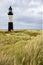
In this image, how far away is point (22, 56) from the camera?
4.29 m

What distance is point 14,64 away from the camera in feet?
14.1

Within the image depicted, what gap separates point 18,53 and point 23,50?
11cm

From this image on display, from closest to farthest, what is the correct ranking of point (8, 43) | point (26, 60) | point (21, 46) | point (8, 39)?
point (26, 60)
point (21, 46)
point (8, 43)
point (8, 39)

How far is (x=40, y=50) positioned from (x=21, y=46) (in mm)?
425

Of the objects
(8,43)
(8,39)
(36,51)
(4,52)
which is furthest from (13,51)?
(8,39)

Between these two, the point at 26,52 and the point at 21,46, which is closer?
the point at 26,52

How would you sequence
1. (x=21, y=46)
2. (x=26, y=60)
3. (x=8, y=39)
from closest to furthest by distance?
(x=26, y=60)
(x=21, y=46)
(x=8, y=39)

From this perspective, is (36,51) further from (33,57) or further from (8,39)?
(8,39)

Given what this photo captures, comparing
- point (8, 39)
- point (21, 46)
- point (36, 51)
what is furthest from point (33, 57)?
point (8, 39)

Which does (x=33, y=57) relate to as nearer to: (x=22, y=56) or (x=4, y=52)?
(x=22, y=56)

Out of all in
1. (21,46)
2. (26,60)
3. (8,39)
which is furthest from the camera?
(8,39)

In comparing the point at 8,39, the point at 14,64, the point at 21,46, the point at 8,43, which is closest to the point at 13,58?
the point at 14,64

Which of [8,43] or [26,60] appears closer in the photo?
[26,60]

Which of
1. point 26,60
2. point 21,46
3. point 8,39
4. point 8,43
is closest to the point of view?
point 26,60
